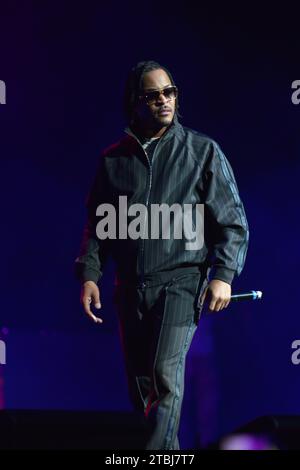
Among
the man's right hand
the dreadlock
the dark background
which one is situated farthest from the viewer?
the dark background

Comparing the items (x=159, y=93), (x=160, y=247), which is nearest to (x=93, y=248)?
(x=160, y=247)

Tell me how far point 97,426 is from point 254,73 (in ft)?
10.9

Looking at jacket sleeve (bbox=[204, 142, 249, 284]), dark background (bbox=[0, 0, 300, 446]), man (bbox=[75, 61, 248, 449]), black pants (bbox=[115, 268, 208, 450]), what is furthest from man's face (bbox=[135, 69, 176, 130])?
dark background (bbox=[0, 0, 300, 446])

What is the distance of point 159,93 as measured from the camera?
3.55 metres

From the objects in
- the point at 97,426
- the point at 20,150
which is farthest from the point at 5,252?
the point at 97,426

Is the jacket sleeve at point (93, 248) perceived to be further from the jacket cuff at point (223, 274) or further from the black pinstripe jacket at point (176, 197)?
the jacket cuff at point (223, 274)

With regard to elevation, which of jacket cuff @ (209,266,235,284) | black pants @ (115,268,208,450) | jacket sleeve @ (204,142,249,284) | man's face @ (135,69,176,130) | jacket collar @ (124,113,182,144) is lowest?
black pants @ (115,268,208,450)

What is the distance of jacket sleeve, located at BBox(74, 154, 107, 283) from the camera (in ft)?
11.8

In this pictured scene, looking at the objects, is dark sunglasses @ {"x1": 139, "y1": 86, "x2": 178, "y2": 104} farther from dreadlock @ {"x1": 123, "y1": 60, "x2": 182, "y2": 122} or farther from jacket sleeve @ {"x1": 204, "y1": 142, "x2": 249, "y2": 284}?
jacket sleeve @ {"x1": 204, "y1": 142, "x2": 249, "y2": 284}

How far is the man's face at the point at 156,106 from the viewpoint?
3.54m

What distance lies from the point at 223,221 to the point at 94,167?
184 cm

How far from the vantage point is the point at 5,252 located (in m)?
5.09

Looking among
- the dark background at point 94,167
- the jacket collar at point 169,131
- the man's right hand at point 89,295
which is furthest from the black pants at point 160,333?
the dark background at point 94,167

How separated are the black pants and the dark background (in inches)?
67.8
